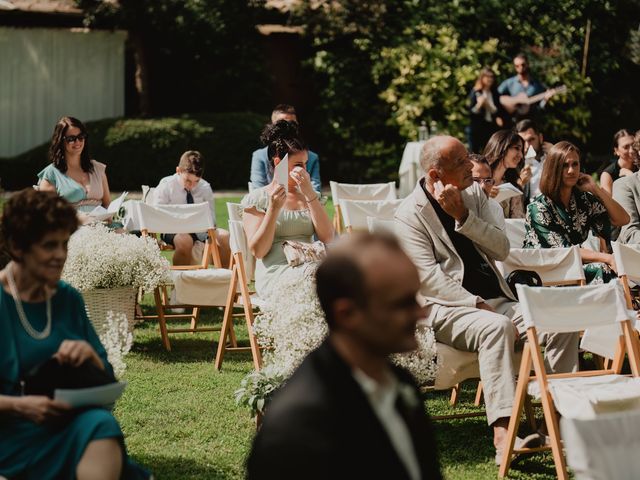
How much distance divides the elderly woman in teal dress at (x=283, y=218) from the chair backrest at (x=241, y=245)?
256 mm

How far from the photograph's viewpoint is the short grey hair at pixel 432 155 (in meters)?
6.18

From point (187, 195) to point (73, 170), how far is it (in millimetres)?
1313

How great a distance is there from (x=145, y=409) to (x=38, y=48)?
1612 cm

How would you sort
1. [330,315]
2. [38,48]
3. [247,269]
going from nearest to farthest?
[330,315]
[247,269]
[38,48]

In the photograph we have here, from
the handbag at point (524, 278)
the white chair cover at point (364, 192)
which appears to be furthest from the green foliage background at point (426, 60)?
the handbag at point (524, 278)

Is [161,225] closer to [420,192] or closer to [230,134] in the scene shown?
[420,192]

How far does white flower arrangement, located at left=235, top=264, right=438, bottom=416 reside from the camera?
5.65 m

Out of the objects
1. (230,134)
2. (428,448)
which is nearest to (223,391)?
(428,448)

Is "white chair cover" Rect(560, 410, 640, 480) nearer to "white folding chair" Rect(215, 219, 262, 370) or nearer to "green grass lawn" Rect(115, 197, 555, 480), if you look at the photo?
"green grass lawn" Rect(115, 197, 555, 480)

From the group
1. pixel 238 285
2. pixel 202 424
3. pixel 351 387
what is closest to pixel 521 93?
pixel 238 285

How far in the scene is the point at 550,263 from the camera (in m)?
7.08

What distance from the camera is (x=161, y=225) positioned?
887 centimetres

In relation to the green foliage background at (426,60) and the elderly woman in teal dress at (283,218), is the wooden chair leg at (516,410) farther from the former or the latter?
the green foliage background at (426,60)

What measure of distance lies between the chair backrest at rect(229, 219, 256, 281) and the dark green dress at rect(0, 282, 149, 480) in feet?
11.5
